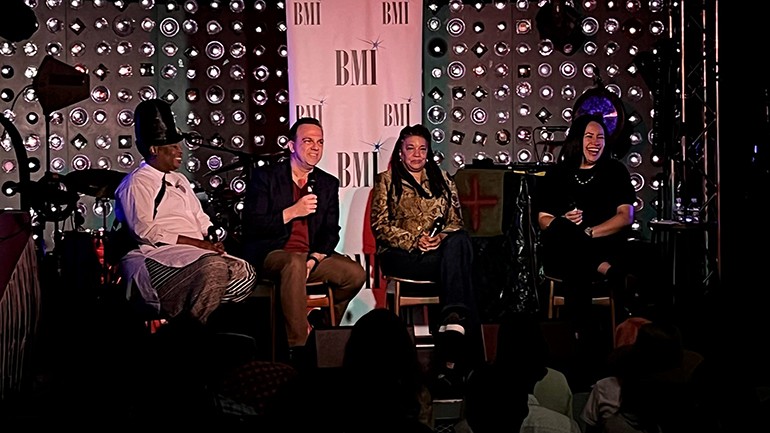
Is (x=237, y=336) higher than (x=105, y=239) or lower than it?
lower

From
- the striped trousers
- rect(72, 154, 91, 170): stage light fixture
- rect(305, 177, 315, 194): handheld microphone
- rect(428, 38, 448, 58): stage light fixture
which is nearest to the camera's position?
the striped trousers

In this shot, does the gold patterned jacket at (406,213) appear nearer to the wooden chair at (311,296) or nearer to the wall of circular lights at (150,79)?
the wooden chair at (311,296)

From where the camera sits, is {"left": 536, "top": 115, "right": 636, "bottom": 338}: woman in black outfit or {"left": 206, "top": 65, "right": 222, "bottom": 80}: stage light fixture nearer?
{"left": 536, "top": 115, "right": 636, "bottom": 338}: woman in black outfit

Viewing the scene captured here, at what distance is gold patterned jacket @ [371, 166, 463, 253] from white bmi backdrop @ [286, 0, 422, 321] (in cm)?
43

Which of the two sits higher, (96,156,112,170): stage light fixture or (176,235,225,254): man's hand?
(96,156,112,170): stage light fixture

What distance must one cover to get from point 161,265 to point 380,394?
2502mm

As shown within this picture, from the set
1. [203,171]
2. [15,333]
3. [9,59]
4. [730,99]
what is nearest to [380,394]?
[15,333]

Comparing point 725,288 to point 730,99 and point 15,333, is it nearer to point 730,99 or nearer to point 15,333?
point 730,99

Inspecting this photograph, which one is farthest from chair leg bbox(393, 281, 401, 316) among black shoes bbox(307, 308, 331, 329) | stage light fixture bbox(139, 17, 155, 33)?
stage light fixture bbox(139, 17, 155, 33)

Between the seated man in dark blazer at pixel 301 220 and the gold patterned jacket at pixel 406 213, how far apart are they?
221 millimetres

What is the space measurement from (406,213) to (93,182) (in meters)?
1.90

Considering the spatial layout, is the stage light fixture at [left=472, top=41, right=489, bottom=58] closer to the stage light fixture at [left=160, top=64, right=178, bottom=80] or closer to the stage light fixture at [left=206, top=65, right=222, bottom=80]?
the stage light fixture at [left=206, top=65, right=222, bottom=80]

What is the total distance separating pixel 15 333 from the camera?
4297mm

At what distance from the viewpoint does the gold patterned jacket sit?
5508mm
